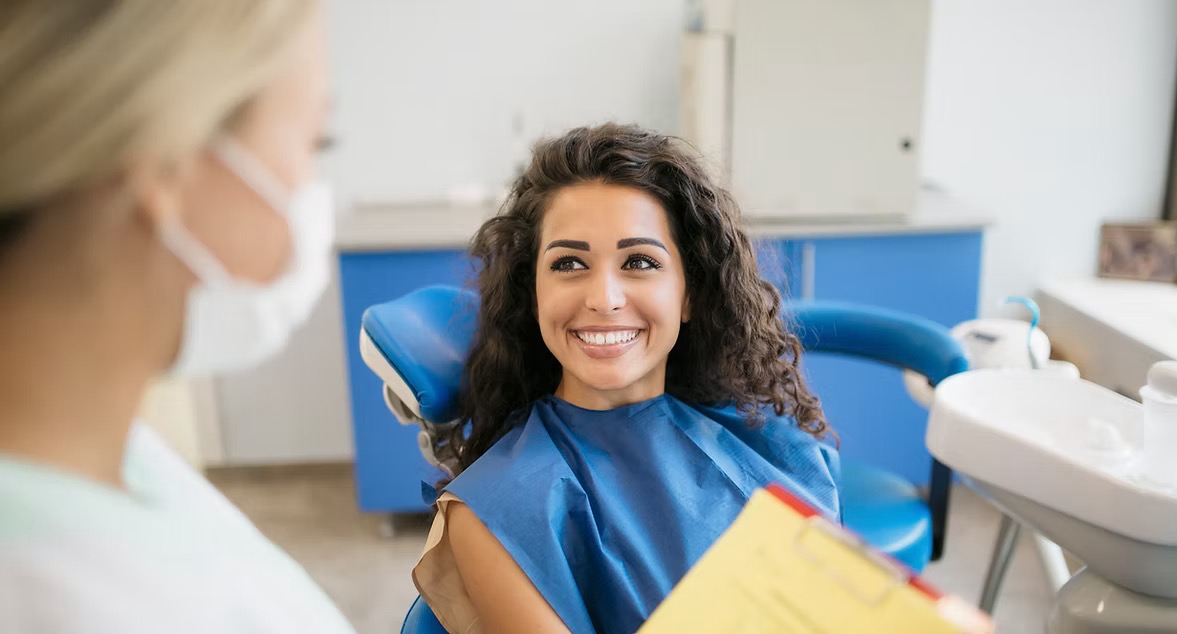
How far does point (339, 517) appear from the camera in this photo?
2.45 meters

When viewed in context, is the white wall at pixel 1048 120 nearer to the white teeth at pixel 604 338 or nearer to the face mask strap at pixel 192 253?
the white teeth at pixel 604 338

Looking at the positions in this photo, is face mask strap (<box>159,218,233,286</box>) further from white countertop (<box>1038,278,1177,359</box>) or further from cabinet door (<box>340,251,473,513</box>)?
white countertop (<box>1038,278,1177,359</box>)

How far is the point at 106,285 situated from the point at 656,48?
2.11 meters

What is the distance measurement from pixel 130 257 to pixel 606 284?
2.23ft

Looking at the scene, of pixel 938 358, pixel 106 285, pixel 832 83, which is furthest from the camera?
pixel 832 83

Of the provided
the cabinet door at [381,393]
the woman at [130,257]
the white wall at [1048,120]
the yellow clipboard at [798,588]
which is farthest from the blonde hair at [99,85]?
the white wall at [1048,120]

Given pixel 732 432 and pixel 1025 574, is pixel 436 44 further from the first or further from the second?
pixel 1025 574

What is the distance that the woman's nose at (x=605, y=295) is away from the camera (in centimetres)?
111

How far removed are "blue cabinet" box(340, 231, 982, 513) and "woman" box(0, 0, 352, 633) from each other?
1.50 m

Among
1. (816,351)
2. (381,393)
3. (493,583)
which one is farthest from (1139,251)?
(493,583)

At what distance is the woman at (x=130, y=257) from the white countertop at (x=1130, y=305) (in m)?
1.55

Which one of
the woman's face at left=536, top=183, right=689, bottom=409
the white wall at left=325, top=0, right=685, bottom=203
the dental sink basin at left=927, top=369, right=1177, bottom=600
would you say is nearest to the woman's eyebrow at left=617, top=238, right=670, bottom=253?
the woman's face at left=536, top=183, right=689, bottom=409

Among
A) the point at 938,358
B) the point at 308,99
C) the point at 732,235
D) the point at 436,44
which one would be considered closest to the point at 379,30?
the point at 436,44

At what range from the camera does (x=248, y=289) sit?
0.55 m
